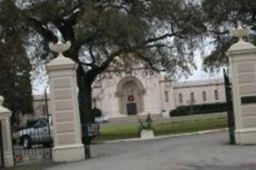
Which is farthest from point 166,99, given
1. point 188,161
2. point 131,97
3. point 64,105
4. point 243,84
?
point 188,161

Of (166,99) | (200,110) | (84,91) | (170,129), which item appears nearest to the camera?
(84,91)

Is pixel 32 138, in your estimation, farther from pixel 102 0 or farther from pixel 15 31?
pixel 102 0

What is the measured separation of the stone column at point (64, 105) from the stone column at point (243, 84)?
18.3 ft

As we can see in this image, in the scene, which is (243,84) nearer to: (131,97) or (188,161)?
(188,161)

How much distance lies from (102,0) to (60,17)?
9.42 feet

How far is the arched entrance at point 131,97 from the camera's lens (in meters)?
131

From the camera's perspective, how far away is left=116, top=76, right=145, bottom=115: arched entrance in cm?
13075

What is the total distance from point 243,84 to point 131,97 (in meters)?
108

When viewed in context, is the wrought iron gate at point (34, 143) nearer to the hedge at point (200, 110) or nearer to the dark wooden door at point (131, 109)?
the hedge at point (200, 110)

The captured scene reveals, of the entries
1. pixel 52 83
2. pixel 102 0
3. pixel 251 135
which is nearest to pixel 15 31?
pixel 102 0

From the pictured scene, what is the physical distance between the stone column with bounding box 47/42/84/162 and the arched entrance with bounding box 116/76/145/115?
104867 millimetres

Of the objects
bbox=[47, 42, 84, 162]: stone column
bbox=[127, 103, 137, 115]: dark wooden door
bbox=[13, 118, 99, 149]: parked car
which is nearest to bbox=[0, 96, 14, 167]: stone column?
bbox=[47, 42, 84, 162]: stone column

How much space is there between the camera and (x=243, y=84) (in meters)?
25.5

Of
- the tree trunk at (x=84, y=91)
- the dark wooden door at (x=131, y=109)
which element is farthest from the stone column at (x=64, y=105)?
the dark wooden door at (x=131, y=109)
